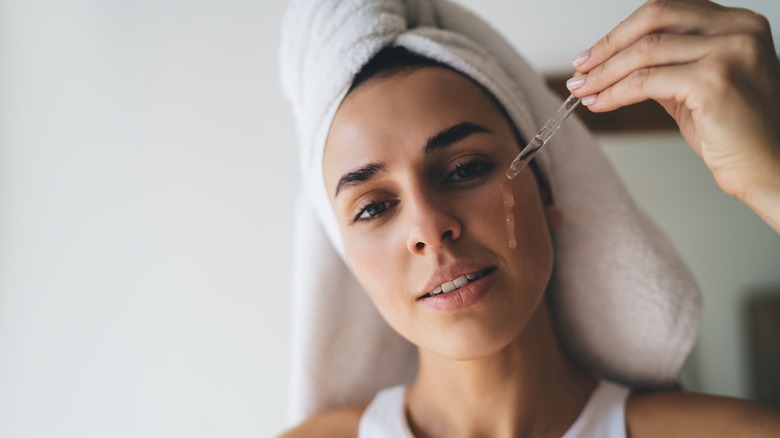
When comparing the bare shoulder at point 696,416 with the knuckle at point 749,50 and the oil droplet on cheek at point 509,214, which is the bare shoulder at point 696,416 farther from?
the knuckle at point 749,50

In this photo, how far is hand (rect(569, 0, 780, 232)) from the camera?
55 centimetres

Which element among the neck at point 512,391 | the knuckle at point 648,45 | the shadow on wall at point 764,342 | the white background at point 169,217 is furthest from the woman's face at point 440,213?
the shadow on wall at point 764,342

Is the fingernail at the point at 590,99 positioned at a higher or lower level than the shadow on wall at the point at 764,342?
higher

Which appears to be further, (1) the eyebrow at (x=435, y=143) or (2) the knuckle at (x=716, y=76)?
(1) the eyebrow at (x=435, y=143)

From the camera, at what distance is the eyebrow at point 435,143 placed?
2.48ft

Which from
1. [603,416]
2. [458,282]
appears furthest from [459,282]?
[603,416]

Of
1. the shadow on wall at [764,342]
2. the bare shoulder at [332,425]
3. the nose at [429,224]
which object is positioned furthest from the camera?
the shadow on wall at [764,342]

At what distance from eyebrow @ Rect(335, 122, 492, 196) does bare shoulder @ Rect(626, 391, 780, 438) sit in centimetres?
49

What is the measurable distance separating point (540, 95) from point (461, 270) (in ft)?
1.24

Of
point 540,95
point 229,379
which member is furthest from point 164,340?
point 540,95

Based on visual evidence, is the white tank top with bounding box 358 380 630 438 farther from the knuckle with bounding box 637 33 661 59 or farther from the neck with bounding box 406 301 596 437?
the knuckle with bounding box 637 33 661 59

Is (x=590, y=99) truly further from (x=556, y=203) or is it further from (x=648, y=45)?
(x=556, y=203)

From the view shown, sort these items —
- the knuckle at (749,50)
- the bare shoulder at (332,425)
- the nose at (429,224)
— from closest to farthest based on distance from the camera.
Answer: the knuckle at (749,50)
the nose at (429,224)
the bare shoulder at (332,425)

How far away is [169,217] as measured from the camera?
1.24 m
